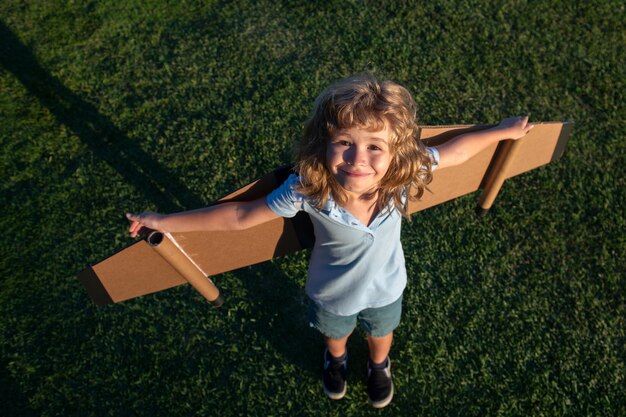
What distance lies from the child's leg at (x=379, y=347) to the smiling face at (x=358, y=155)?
128 cm

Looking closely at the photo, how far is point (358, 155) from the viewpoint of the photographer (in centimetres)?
232

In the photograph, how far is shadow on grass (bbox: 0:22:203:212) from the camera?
14.3 feet

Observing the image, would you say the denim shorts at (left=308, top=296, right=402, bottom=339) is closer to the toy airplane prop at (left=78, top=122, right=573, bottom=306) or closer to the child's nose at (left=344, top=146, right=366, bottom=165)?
the toy airplane prop at (left=78, top=122, right=573, bottom=306)

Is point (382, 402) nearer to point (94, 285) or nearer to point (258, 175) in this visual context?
point (94, 285)

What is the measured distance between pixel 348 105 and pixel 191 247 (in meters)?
1.24

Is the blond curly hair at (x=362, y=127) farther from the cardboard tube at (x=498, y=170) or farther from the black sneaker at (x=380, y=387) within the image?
the black sneaker at (x=380, y=387)

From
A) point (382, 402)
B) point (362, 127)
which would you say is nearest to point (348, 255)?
point (362, 127)

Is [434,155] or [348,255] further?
[434,155]

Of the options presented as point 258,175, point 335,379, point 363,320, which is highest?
point 258,175

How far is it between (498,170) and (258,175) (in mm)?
1986

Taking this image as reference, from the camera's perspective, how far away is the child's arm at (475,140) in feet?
9.37

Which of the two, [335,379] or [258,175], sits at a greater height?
[258,175]

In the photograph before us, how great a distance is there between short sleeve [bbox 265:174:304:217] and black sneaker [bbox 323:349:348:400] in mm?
1390

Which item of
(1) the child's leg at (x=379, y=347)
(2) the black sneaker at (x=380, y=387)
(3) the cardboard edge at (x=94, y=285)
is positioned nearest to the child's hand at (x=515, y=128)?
(1) the child's leg at (x=379, y=347)
